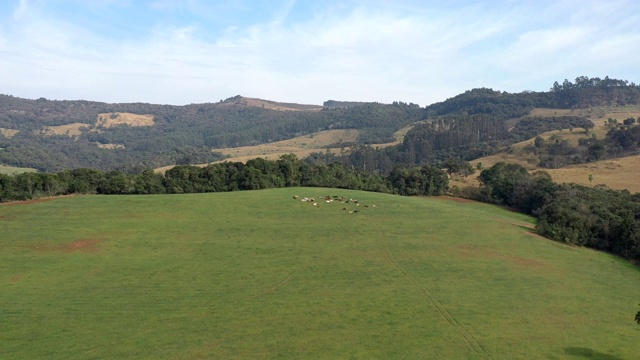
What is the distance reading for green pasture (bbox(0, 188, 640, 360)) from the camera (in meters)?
34.4

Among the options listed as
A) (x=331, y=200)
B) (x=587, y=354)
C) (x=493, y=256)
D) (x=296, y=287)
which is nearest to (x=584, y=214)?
(x=493, y=256)

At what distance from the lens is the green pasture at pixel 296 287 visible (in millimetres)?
34438

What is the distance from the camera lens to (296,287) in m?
45.9

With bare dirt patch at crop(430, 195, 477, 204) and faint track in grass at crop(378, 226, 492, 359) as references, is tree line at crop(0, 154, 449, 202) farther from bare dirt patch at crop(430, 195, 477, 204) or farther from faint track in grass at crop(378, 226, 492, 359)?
faint track in grass at crop(378, 226, 492, 359)

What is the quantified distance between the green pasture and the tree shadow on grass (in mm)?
145

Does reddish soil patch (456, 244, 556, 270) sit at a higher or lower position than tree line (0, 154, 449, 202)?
lower

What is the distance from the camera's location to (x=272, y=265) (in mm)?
52344

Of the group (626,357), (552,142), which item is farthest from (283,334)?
(552,142)

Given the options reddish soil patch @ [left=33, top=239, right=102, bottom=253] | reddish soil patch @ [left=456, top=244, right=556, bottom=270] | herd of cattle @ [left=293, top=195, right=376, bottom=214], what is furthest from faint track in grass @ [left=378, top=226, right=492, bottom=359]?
reddish soil patch @ [left=33, top=239, right=102, bottom=253]

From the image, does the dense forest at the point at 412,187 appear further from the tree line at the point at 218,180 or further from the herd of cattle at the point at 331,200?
the herd of cattle at the point at 331,200

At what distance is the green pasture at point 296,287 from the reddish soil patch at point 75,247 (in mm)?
226

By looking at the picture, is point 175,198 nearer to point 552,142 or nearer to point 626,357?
point 626,357

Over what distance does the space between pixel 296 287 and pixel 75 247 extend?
1165 inches

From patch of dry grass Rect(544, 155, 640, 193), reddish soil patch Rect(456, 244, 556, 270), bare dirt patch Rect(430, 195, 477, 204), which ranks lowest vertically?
reddish soil patch Rect(456, 244, 556, 270)
